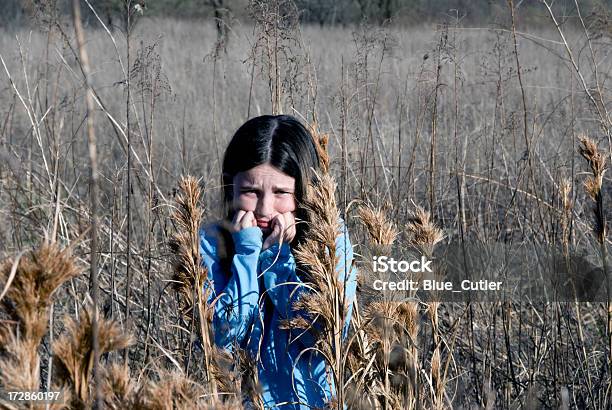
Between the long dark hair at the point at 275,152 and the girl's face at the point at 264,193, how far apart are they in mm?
22

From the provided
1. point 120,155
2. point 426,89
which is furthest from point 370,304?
point 120,155

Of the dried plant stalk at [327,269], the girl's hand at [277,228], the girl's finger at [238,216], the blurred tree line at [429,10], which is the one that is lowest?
the dried plant stalk at [327,269]

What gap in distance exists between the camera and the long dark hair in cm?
199

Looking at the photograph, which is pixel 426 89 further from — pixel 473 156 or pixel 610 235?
pixel 473 156

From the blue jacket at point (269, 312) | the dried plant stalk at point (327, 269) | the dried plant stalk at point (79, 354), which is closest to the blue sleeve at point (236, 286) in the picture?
the blue jacket at point (269, 312)

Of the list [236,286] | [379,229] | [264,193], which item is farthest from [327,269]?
[264,193]

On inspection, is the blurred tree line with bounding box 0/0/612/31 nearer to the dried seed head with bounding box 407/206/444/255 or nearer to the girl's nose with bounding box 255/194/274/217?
the girl's nose with bounding box 255/194/274/217

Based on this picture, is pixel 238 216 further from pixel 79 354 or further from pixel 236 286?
pixel 79 354

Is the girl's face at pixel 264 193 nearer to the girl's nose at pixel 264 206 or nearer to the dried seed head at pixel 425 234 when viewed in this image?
the girl's nose at pixel 264 206

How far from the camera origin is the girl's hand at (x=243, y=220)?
1857mm

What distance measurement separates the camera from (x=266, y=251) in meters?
1.86

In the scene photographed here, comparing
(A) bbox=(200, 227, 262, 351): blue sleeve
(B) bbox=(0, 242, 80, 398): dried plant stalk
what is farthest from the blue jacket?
(B) bbox=(0, 242, 80, 398): dried plant stalk

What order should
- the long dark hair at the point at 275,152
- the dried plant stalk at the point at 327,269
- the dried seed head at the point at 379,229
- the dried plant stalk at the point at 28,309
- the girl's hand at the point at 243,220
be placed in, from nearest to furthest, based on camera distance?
the dried plant stalk at the point at 28,309 < the dried plant stalk at the point at 327,269 < the dried seed head at the point at 379,229 < the girl's hand at the point at 243,220 < the long dark hair at the point at 275,152

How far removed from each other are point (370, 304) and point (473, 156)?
3220 millimetres
